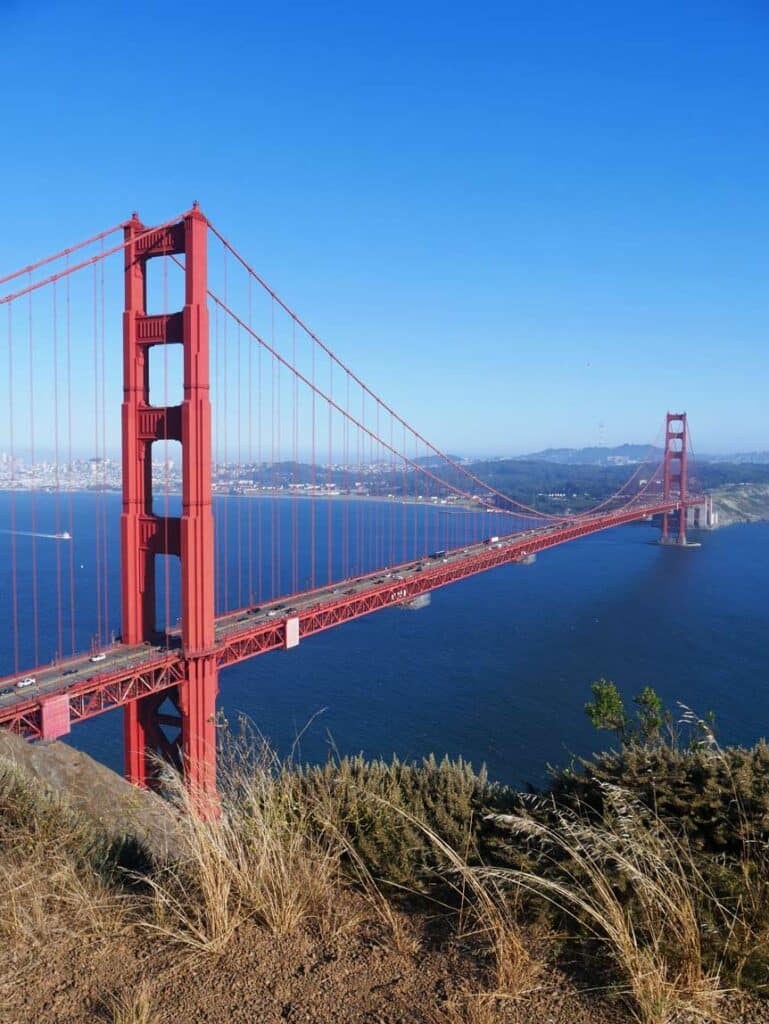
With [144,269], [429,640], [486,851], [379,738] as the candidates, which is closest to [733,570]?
[429,640]

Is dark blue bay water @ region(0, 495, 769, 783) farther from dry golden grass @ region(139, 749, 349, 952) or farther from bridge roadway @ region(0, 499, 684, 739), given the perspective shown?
dry golden grass @ region(139, 749, 349, 952)

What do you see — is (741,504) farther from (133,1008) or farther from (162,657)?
(133,1008)

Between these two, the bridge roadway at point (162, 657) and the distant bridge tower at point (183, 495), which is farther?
the distant bridge tower at point (183, 495)

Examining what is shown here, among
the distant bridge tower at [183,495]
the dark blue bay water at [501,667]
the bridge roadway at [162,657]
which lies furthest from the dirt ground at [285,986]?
the distant bridge tower at [183,495]

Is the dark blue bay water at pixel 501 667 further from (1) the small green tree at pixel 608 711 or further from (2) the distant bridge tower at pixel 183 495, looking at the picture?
(2) the distant bridge tower at pixel 183 495

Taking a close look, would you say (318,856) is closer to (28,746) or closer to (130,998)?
(130,998)

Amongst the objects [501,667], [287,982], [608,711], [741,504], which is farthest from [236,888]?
[741,504]

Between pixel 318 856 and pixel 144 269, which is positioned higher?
pixel 144 269
